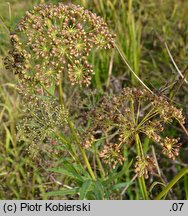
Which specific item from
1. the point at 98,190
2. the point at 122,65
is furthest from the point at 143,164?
the point at 122,65

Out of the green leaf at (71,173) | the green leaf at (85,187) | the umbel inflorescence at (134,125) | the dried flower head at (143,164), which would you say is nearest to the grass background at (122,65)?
the green leaf at (71,173)

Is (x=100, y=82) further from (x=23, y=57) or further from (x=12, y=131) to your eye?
(x=23, y=57)

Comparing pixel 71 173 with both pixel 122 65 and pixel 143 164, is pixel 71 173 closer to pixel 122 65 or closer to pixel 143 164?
pixel 143 164

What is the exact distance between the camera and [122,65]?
4.46 metres

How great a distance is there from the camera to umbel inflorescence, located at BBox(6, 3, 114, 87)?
2.26 meters

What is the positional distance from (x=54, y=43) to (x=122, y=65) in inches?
90.3

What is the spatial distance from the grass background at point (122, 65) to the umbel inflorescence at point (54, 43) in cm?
111

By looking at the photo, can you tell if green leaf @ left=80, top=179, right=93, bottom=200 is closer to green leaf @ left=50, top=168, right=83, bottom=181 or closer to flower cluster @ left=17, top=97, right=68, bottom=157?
green leaf @ left=50, top=168, right=83, bottom=181

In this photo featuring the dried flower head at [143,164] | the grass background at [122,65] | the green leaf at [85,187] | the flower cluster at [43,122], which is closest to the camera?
the dried flower head at [143,164]

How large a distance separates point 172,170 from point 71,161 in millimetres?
1326

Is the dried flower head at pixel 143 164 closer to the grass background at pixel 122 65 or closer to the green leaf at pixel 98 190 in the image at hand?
the green leaf at pixel 98 190

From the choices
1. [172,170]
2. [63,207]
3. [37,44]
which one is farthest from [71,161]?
[172,170]

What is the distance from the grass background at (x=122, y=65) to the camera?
3645 mm

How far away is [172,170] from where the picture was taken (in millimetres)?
3762
